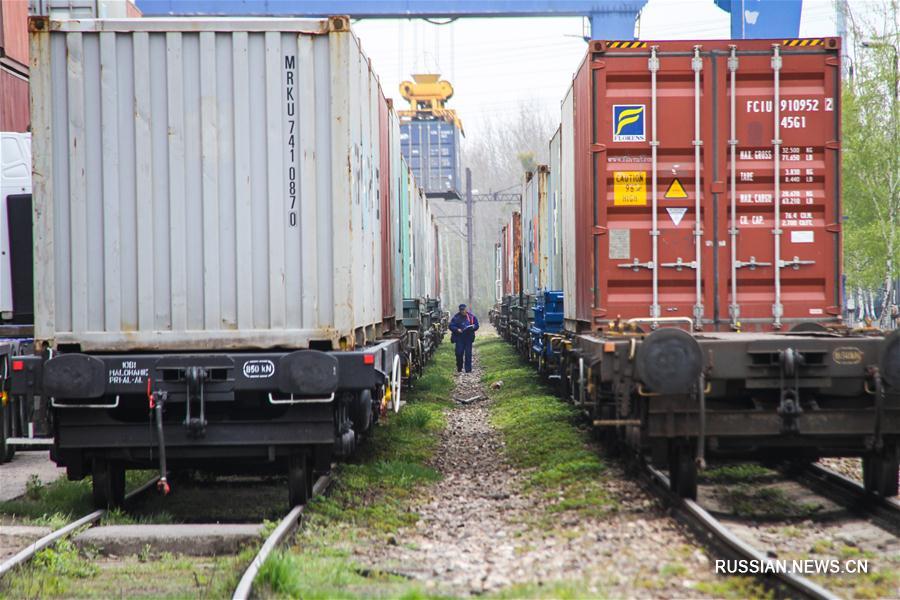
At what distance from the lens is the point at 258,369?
7.27 meters

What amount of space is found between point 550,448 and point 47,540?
A: 17.9ft

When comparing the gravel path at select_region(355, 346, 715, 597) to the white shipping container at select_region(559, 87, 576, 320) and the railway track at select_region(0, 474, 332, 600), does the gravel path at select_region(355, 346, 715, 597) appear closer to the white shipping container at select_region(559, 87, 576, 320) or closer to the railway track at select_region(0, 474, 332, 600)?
the railway track at select_region(0, 474, 332, 600)

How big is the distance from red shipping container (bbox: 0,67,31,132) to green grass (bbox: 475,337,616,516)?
26.6 ft

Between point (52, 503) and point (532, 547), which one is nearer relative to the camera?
point (532, 547)

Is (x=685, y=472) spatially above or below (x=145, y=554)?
above

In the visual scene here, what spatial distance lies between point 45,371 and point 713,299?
528 centimetres

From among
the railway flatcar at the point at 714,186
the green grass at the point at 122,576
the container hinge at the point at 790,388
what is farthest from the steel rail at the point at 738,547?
the green grass at the point at 122,576

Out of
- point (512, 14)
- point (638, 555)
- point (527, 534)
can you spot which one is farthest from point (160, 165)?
point (512, 14)

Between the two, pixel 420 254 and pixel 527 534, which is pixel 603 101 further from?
pixel 420 254

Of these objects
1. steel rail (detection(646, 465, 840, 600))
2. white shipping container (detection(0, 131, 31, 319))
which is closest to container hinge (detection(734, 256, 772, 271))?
steel rail (detection(646, 465, 840, 600))

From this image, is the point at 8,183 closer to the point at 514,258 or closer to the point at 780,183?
the point at 780,183

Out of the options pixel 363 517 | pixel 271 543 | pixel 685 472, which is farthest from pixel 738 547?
pixel 363 517

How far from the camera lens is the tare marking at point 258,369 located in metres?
7.26

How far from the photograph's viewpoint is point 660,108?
8.94 meters
